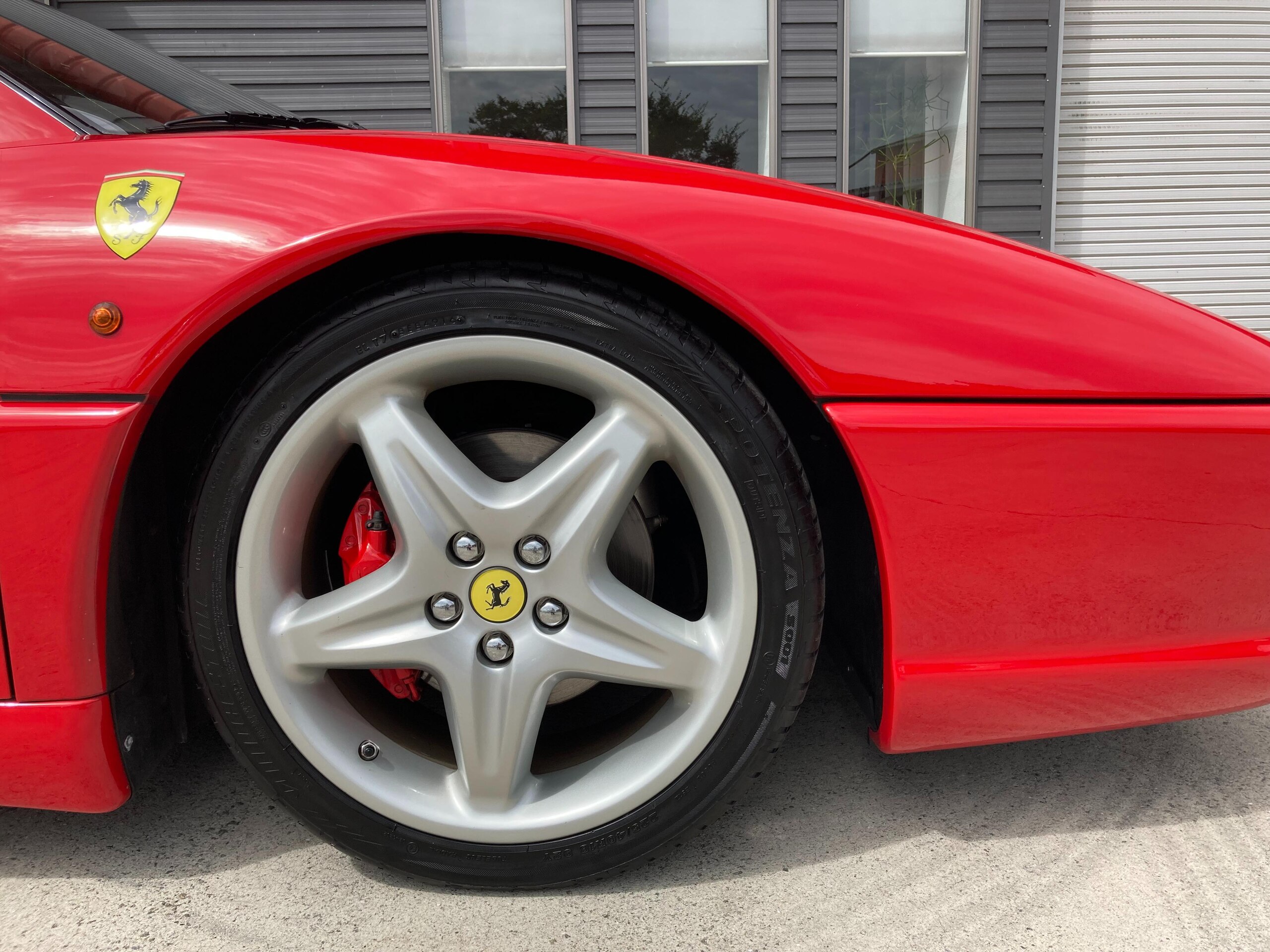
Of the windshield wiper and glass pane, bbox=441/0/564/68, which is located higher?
glass pane, bbox=441/0/564/68

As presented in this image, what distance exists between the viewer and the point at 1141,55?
577cm

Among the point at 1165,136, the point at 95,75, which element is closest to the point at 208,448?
the point at 95,75

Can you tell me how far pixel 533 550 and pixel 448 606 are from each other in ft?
0.43

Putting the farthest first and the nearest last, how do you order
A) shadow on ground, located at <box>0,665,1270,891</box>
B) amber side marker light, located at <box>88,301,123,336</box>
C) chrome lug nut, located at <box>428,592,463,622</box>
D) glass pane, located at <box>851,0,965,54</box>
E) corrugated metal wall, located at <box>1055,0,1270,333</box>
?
corrugated metal wall, located at <box>1055,0,1270,333</box>
glass pane, located at <box>851,0,965,54</box>
shadow on ground, located at <box>0,665,1270,891</box>
chrome lug nut, located at <box>428,592,463,622</box>
amber side marker light, located at <box>88,301,123,336</box>

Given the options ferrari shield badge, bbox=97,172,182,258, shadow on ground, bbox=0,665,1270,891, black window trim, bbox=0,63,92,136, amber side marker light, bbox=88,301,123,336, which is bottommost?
shadow on ground, bbox=0,665,1270,891

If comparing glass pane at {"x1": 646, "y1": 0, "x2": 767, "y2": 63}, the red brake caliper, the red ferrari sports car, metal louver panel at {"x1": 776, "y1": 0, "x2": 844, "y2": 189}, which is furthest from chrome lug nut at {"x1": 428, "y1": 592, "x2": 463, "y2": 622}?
Answer: glass pane at {"x1": 646, "y1": 0, "x2": 767, "y2": 63}

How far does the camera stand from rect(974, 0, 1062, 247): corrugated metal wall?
5.42 m

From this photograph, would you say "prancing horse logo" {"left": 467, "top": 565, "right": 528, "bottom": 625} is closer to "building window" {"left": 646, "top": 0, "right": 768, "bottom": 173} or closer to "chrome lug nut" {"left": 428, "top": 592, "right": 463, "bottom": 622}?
"chrome lug nut" {"left": 428, "top": 592, "right": 463, "bottom": 622}

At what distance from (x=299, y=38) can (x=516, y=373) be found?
5209mm

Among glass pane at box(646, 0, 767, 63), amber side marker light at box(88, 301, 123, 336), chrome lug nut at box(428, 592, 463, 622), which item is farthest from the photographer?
glass pane at box(646, 0, 767, 63)

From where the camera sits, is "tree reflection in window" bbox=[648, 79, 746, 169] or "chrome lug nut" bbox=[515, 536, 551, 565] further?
"tree reflection in window" bbox=[648, 79, 746, 169]

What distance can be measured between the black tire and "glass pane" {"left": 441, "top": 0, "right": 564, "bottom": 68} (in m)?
4.84

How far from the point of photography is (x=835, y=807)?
1294 mm

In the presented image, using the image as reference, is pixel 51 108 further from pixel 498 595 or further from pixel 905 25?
pixel 905 25
